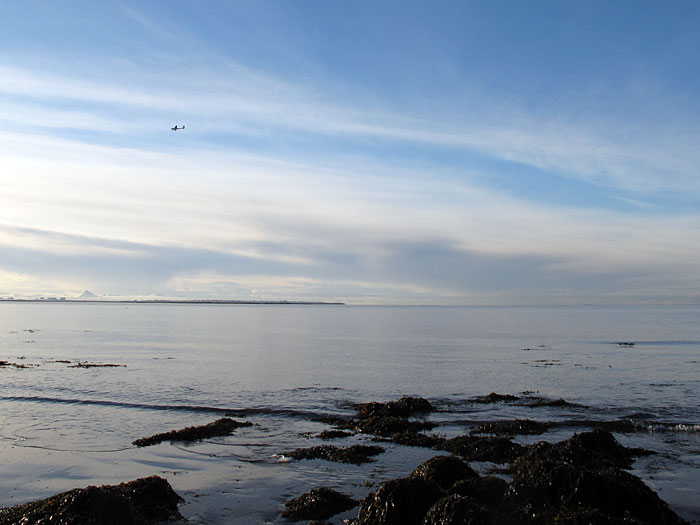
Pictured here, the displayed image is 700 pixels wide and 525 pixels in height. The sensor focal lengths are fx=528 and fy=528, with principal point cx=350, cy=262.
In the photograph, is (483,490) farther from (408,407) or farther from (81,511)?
(408,407)

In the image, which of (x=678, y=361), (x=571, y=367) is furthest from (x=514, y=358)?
(x=678, y=361)

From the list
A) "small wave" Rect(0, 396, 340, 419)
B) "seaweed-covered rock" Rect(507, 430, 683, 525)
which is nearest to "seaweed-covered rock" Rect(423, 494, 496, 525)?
"seaweed-covered rock" Rect(507, 430, 683, 525)

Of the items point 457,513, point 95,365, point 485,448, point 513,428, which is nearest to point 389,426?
point 485,448

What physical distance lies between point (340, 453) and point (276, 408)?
10.3m

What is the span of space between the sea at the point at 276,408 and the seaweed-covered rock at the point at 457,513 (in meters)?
2.94

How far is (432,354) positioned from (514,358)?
8.05 m

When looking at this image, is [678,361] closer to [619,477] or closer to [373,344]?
[373,344]

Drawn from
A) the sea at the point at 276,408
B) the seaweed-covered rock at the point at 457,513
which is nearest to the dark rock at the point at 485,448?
the sea at the point at 276,408

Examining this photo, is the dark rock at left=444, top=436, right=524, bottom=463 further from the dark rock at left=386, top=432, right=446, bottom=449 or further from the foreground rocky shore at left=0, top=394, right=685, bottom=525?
the foreground rocky shore at left=0, top=394, right=685, bottom=525

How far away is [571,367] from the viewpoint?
1748 inches

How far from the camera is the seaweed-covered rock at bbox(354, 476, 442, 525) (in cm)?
1059

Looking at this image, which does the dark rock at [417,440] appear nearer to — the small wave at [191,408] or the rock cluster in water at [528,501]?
the small wave at [191,408]

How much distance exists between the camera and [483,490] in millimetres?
11266

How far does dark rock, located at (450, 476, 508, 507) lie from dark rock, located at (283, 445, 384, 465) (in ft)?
19.7
